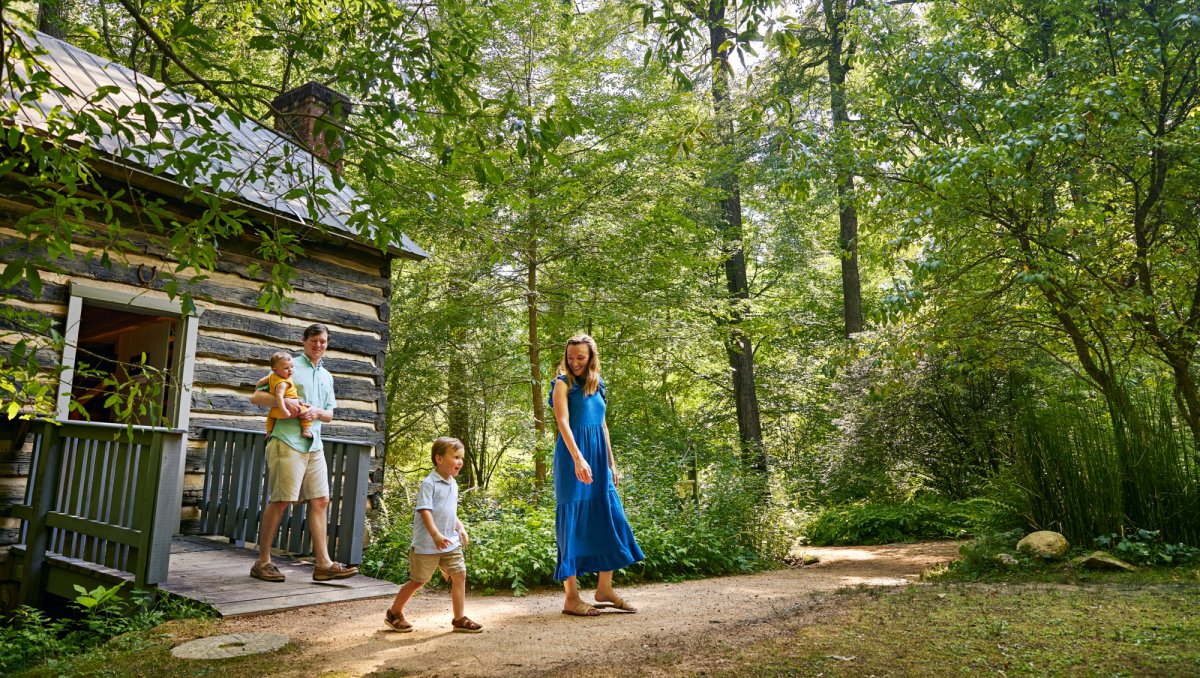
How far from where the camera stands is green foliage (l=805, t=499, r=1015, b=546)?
11.3 meters

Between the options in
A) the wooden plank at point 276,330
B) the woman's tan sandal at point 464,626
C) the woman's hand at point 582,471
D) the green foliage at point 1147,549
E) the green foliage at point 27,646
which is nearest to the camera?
the green foliage at point 27,646

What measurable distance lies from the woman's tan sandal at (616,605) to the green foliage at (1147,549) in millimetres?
4104

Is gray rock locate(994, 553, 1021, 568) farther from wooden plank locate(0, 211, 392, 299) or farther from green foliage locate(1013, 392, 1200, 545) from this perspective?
wooden plank locate(0, 211, 392, 299)

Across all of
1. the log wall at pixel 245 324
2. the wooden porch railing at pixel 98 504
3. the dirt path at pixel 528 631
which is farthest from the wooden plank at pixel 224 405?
the dirt path at pixel 528 631

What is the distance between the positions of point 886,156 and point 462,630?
6303 mm

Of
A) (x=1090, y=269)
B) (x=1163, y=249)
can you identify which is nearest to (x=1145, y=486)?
(x=1090, y=269)

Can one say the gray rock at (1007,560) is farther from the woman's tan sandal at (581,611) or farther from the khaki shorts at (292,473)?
the khaki shorts at (292,473)

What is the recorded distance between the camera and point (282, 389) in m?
5.51

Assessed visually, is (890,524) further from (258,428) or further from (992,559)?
(258,428)

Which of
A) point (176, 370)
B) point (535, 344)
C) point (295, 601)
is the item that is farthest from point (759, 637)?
point (535, 344)

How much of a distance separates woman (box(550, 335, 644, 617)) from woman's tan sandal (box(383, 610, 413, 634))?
977 millimetres

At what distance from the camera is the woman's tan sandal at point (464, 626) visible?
14.4ft

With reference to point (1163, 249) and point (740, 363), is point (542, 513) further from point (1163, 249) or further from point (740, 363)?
point (740, 363)

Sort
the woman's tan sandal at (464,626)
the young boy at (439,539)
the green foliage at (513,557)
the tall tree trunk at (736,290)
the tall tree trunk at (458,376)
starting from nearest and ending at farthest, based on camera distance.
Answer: the young boy at (439,539) → the woman's tan sandal at (464,626) → the green foliage at (513,557) → the tall tree trunk at (458,376) → the tall tree trunk at (736,290)
